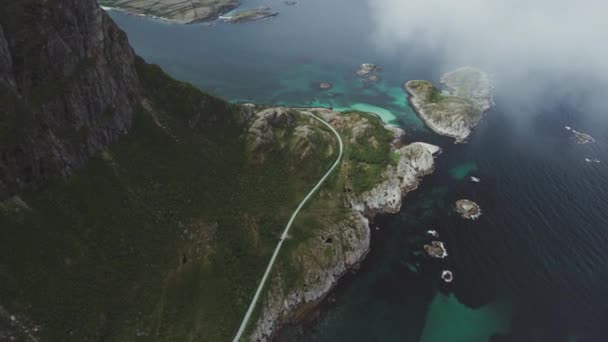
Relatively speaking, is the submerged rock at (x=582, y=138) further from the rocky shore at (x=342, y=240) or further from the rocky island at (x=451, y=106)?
the rocky shore at (x=342, y=240)

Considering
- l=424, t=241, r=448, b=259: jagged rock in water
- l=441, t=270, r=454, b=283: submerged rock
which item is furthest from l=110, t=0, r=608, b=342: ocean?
l=424, t=241, r=448, b=259: jagged rock in water

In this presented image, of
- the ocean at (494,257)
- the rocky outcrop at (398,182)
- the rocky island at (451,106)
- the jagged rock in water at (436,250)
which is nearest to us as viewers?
the ocean at (494,257)

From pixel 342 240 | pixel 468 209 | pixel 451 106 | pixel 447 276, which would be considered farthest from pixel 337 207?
pixel 451 106

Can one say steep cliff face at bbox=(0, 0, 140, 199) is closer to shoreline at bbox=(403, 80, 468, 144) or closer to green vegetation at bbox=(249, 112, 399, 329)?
green vegetation at bbox=(249, 112, 399, 329)

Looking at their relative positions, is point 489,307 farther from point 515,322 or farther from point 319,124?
point 319,124

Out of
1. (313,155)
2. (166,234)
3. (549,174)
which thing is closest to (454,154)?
(549,174)

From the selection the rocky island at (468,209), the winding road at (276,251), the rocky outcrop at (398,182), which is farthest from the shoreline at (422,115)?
the winding road at (276,251)
